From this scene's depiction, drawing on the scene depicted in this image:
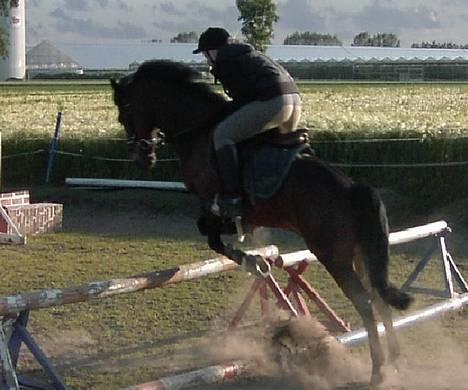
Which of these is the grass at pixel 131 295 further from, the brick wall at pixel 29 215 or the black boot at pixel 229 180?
the black boot at pixel 229 180

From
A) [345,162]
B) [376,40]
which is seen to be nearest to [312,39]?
[376,40]

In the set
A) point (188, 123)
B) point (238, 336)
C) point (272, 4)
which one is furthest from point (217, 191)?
point (272, 4)

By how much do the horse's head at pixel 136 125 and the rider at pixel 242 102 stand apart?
65cm

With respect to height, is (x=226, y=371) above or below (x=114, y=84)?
below

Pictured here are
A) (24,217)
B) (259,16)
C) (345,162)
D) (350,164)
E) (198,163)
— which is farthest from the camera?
(259,16)

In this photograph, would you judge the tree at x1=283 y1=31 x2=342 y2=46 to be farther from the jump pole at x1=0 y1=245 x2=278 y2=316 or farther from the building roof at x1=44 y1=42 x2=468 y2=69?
the jump pole at x1=0 y1=245 x2=278 y2=316

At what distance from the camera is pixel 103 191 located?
49.8ft

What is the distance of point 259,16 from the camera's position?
76.1 metres

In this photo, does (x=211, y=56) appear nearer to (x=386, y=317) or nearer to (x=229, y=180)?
(x=229, y=180)

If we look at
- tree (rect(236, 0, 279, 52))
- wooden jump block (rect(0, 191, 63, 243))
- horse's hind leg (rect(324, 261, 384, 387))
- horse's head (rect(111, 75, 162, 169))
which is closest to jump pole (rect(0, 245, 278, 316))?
horse's head (rect(111, 75, 162, 169))

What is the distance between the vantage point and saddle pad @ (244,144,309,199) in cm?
591

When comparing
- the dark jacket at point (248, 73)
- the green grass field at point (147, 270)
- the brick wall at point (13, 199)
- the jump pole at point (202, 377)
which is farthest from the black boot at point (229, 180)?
the brick wall at point (13, 199)

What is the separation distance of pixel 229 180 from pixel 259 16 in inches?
2818

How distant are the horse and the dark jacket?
9.6 inches
